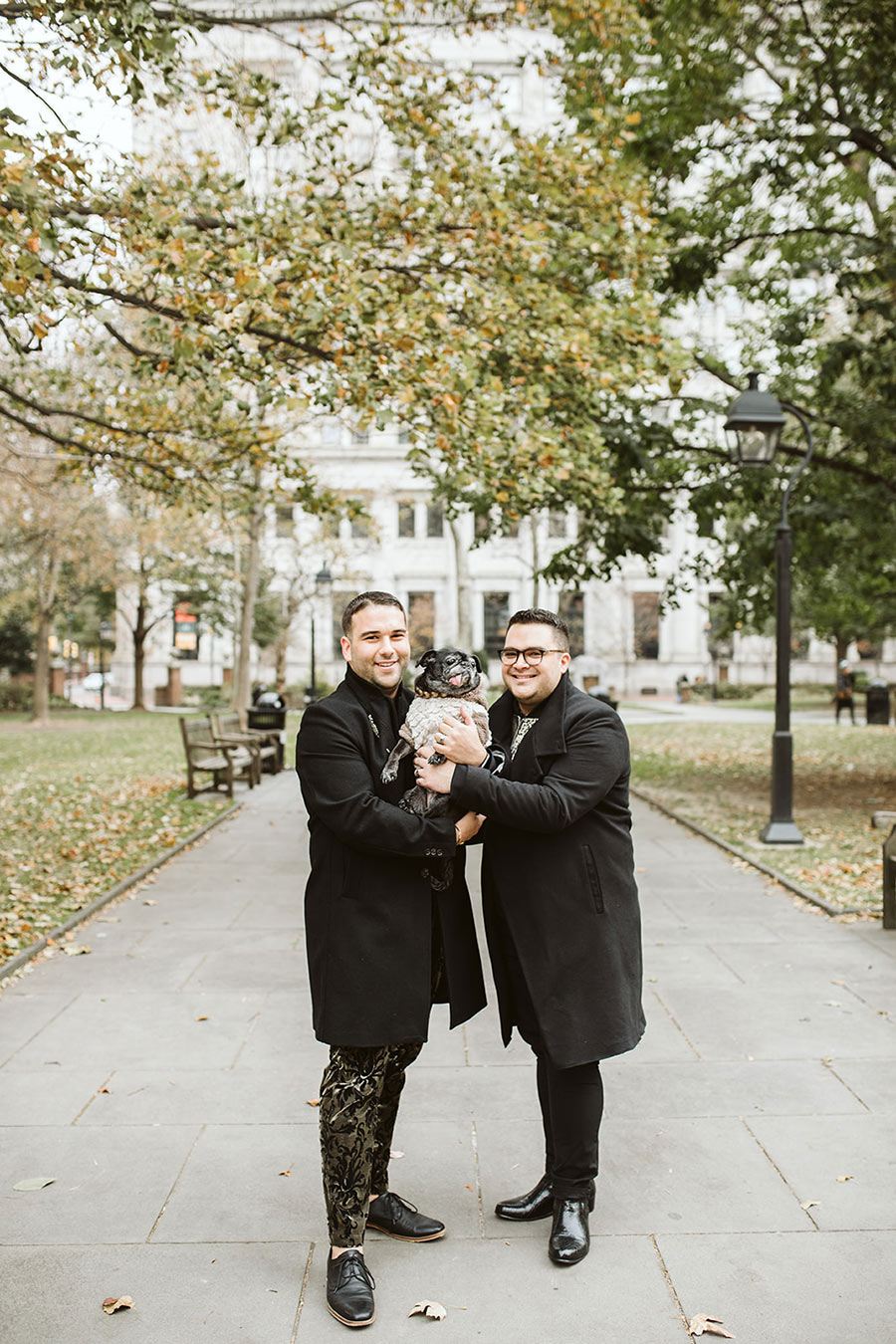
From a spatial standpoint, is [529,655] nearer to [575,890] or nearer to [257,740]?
[575,890]

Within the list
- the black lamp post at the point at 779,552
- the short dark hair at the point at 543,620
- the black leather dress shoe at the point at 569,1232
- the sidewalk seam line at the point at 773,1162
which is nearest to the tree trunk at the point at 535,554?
the black lamp post at the point at 779,552

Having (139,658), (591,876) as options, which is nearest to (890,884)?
(591,876)

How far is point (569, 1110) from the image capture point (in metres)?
3.68

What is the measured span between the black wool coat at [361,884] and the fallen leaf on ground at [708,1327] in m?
1.05

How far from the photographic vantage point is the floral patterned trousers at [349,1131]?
3.46 meters

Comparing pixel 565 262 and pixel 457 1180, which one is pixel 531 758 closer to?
pixel 457 1180

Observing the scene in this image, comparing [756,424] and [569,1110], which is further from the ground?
[756,424]

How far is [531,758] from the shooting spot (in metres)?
3.58

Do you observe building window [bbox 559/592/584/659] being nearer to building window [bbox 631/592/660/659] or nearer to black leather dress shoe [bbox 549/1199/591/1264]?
building window [bbox 631/592/660/659]

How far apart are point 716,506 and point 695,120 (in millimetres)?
4748

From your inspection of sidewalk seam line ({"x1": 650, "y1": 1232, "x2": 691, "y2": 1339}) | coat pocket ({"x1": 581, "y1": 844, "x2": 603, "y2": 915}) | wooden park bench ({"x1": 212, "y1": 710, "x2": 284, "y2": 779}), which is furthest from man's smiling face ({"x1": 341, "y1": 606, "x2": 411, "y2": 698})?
wooden park bench ({"x1": 212, "y1": 710, "x2": 284, "y2": 779})

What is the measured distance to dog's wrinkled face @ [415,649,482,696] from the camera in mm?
3340

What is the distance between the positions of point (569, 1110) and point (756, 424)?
29.0 feet

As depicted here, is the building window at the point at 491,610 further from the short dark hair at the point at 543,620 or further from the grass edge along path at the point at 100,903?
the short dark hair at the point at 543,620
